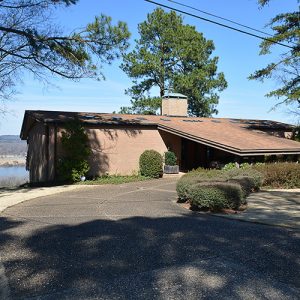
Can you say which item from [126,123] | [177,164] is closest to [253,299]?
[126,123]

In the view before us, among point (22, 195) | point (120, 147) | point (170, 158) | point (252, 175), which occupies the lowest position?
point (22, 195)

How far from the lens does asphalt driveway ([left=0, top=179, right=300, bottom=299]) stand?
15.4 feet

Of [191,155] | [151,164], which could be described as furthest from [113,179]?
[191,155]

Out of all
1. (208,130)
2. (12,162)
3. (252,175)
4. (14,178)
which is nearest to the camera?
(252,175)

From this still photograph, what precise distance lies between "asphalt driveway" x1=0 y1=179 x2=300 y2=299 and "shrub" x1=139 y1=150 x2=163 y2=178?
36.9 ft

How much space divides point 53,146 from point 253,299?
53.0 feet

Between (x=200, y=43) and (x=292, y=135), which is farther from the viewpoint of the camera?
(x=200, y=43)

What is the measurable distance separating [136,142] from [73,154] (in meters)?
4.42

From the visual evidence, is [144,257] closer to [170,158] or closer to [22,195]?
[22,195]

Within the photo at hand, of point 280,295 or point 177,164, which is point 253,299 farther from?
point 177,164

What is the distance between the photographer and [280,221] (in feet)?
29.7

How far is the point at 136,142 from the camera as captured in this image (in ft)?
72.8

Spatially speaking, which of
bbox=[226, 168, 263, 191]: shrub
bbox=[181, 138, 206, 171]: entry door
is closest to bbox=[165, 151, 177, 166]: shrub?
bbox=[181, 138, 206, 171]: entry door

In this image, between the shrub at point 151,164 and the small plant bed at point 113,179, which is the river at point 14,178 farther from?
the shrub at point 151,164
